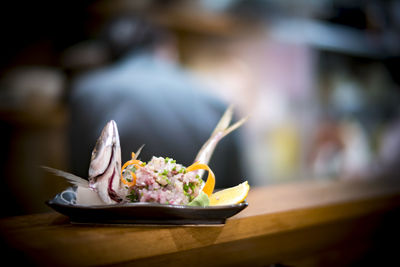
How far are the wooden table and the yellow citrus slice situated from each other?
54 millimetres

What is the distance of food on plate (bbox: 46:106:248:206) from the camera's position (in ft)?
2.60

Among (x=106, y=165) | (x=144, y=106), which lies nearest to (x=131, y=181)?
(x=106, y=165)

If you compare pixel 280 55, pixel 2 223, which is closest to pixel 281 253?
pixel 2 223

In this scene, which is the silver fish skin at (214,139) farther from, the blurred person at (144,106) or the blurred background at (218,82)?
the blurred person at (144,106)

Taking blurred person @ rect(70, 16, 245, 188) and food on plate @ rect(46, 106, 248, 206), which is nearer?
food on plate @ rect(46, 106, 248, 206)

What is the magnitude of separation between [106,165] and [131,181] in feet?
0.21

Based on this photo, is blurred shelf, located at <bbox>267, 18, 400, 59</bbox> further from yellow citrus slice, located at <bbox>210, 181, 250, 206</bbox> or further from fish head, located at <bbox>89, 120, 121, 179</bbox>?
fish head, located at <bbox>89, 120, 121, 179</bbox>

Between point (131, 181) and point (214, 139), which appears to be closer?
point (131, 181)

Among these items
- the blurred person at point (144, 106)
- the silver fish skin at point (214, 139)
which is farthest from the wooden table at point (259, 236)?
the blurred person at point (144, 106)

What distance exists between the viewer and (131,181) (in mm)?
830

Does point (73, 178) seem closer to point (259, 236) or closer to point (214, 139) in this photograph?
point (214, 139)

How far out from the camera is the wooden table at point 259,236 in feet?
2.30

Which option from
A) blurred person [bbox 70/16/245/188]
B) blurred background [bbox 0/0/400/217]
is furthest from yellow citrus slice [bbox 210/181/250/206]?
blurred person [bbox 70/16/245/188]

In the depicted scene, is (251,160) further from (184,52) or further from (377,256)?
(377,256)
